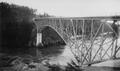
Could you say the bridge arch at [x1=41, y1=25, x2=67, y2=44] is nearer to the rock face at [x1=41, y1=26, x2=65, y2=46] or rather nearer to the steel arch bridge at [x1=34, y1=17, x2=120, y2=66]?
the rock face at [x1=41, y1=26, x2=65, y2=46]

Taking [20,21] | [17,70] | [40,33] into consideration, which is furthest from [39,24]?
[17,70]

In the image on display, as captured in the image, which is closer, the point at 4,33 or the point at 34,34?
the point at 4,33

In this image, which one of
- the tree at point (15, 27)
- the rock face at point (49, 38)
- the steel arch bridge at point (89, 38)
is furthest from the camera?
the rock face at point (49, 38)

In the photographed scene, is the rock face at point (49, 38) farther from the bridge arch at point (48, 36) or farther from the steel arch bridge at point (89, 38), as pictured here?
the steel arch bridge at point (89, 38)

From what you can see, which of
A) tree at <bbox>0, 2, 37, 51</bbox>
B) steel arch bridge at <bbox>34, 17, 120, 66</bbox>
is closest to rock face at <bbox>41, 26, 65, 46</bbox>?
steel arch bridge at <bbox>34, 17, 120, 66</bbox>

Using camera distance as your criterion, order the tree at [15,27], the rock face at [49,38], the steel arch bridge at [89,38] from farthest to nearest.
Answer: the rock face at [49,38] < the tree at [15,27] < the steel arch bridge at [89,38]

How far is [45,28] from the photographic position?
3603 cm

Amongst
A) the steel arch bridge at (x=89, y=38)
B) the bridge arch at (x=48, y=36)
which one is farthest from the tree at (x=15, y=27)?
the bridge arch at (x=48, y=36)

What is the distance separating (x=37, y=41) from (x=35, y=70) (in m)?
17.5

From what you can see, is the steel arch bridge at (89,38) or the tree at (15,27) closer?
the steel arch bridge at (89,38)

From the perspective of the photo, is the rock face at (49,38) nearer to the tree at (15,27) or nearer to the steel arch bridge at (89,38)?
the steel arch bridge at (89,38)

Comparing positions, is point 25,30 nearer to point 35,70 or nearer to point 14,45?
point 14,45

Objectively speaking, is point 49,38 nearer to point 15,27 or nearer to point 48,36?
point 48,36

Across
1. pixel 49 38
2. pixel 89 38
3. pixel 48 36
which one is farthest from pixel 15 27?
pixel 89 38
